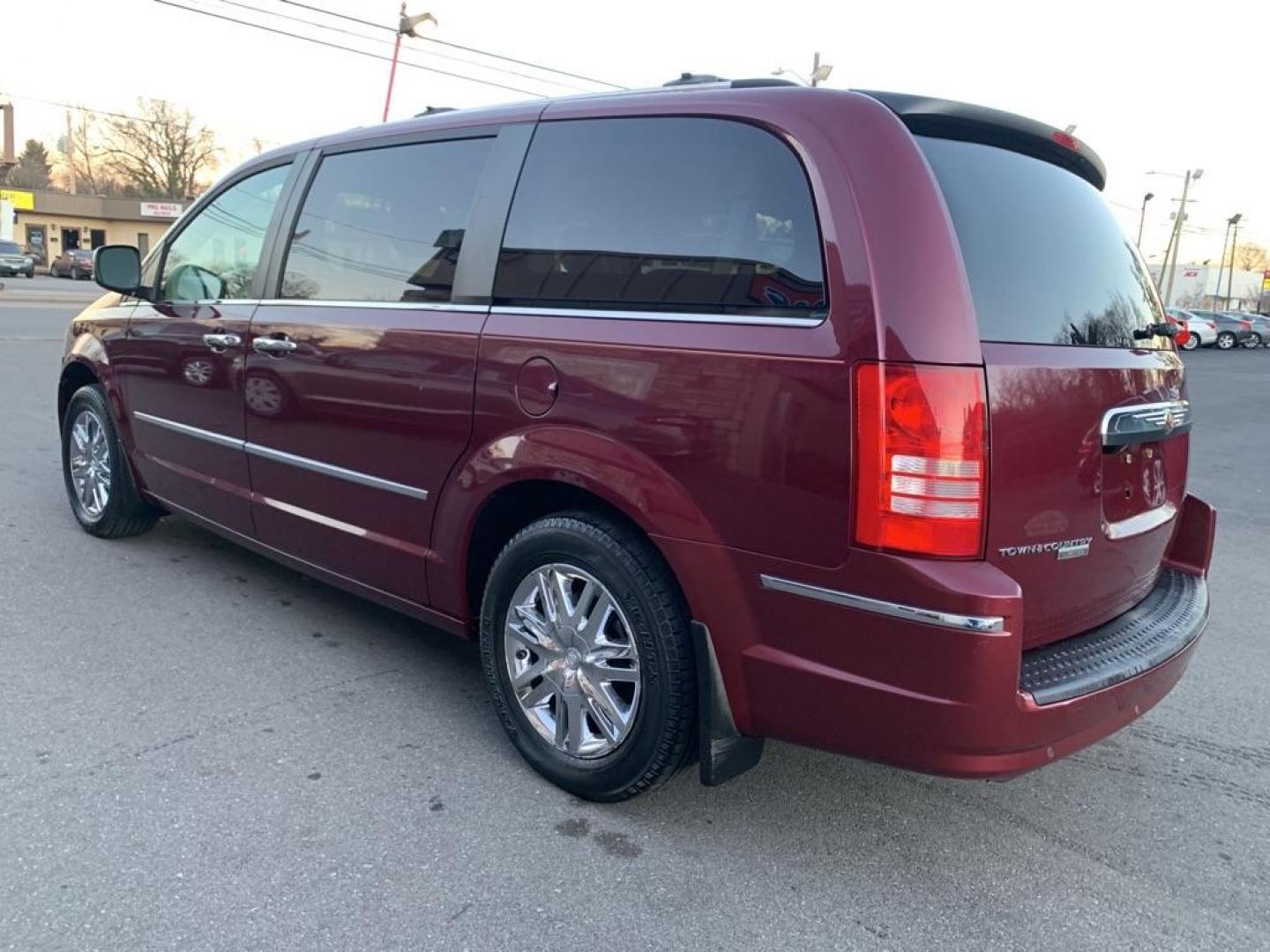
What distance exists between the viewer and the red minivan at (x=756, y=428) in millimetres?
2166

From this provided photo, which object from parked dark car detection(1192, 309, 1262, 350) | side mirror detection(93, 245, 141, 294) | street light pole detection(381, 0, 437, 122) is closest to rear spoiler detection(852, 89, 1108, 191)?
side mirror detection(93, 245, 141, 294)

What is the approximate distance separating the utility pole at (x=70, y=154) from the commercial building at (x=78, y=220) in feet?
16.2

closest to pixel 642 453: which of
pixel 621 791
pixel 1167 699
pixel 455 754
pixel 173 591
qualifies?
pixel 621 791

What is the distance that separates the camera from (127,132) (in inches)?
2477

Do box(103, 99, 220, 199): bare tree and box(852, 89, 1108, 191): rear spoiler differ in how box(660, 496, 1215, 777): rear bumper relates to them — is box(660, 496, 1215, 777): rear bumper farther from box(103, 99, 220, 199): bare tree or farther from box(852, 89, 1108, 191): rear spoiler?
box(103, 99, 220, 199): bare tree

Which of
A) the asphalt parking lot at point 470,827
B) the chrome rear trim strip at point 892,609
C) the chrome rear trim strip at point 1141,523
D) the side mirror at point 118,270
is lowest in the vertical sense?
the asphalt parking lot at point 470,827

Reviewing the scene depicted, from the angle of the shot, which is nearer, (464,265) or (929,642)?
(929,642)

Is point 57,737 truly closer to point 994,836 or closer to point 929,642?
point 929,642

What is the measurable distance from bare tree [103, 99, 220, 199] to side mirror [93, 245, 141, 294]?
219ft

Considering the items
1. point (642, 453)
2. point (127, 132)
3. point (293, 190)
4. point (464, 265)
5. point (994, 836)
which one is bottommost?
point (994, 836)

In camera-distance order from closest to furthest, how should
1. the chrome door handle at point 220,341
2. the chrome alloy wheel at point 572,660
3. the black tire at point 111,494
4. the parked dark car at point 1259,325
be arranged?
the chrome alloy wheel at point 572,660, the chrome door handle at point 220,341, the black tire at point 111,494, the parked dark car at point 1259,325

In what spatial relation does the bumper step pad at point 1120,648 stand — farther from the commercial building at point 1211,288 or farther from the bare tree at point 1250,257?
the bare tree at point 1250,257

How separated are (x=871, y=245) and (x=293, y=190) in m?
2.62

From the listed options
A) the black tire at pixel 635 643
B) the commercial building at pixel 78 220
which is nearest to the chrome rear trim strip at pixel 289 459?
the black tire at pixel 635 643
